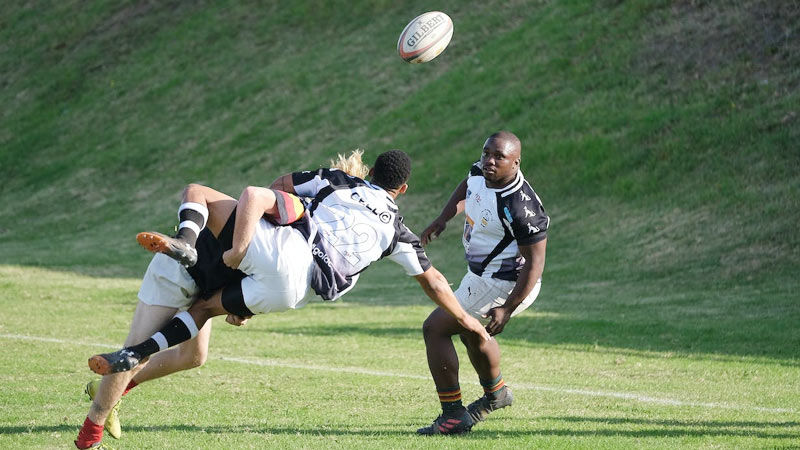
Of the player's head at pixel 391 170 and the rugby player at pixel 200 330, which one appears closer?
the rugby player at pixel 200 330

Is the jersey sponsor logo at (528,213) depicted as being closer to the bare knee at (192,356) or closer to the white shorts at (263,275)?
the white shorts at (263,275)

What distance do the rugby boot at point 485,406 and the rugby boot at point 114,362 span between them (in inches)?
107

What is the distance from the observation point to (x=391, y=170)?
7266 millimetres

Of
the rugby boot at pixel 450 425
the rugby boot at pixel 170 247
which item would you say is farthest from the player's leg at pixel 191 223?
the rugby boot at pixel 450 425

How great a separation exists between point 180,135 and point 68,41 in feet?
40.3

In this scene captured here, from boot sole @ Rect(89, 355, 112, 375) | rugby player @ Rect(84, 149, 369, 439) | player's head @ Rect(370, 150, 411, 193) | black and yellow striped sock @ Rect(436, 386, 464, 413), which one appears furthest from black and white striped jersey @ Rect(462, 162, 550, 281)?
boot sole @ Rect(89, 355, 112, 375)

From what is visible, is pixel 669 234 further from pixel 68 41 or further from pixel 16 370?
pixel 68 41

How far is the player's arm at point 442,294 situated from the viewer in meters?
7.09

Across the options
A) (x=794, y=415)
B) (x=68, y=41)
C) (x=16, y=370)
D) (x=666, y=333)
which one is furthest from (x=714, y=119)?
(x=68, y=41)

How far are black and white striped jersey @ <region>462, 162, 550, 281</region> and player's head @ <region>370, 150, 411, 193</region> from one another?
815 mm

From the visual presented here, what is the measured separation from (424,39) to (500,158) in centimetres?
586

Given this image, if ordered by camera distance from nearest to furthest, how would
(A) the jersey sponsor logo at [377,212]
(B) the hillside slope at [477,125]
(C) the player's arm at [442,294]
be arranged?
(A) the jersey sponsor logo at [377,212]
(C) the player's arm at [442,294]
(B) the hillside slope at [477,125]

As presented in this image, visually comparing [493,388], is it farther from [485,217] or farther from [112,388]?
[112,388]

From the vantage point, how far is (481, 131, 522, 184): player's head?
7656 mm
